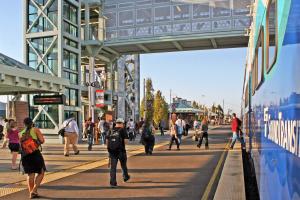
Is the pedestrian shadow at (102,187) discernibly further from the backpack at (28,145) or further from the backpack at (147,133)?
the backpack at (147,133)

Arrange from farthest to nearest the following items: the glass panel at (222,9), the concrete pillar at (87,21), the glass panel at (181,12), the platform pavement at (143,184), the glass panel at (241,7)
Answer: the concrete pillar at (87,21)
the glass panel at (181,12)
the glass panel at (222,9)
the glass panel at (241,7)
the platform pavement at (143,184)

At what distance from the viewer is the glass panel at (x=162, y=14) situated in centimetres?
3088

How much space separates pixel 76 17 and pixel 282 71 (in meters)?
29.8

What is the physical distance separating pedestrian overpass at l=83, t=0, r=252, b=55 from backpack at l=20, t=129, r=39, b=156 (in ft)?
72.0

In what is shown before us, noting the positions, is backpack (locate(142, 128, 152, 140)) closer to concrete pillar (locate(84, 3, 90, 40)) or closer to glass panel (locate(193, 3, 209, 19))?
glass panel (locate(193, 3, 209, 19))

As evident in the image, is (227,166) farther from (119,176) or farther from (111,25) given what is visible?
(111,25)

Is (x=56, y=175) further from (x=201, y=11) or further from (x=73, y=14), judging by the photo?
(x=73, y=14)

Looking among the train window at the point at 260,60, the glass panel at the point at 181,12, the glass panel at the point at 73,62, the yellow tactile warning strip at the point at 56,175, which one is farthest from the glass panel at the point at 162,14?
the train window at the point at 260,60

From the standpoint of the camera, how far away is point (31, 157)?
27.6 ft

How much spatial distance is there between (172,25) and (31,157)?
77.3 ft

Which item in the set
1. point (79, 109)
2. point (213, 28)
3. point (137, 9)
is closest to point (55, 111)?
point (79, 109)

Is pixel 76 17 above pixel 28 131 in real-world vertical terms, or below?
above

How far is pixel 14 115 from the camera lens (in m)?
21.4

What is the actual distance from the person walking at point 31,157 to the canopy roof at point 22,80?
9.30 meters
